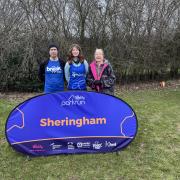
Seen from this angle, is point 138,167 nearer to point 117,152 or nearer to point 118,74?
point 117,152

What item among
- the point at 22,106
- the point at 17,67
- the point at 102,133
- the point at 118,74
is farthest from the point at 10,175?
the point at 118,74

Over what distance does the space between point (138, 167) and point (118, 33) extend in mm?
8975

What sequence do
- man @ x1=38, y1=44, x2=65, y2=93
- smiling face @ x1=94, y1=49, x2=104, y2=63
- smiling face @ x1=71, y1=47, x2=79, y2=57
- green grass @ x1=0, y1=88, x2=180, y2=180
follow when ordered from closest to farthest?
green grass @ x1=0, y1=88, x2=180, y2=180, smiling face @ x1=71, y1=47, x2=79, y2=57, smiling face @ x1=94, y1=49, x2=104, y2=63, man @ x1=38, y1=44, x2=65, y2=93

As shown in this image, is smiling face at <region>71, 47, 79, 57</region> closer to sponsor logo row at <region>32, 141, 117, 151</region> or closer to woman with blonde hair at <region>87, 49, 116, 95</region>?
woman with blonde hair at <region>87, 49, 116, 95</region>

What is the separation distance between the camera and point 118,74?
1380 centimetres

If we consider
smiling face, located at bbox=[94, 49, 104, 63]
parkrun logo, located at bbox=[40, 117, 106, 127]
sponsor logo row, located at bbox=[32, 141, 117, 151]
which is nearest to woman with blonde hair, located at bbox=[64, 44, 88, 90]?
smiling face, located at bbox=[94, 49, 104, 63]

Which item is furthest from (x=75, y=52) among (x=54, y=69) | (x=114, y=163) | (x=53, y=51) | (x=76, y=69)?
(x=114, y=163)

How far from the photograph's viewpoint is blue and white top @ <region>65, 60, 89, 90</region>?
20.0 feet

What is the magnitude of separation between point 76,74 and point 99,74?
0.39 m

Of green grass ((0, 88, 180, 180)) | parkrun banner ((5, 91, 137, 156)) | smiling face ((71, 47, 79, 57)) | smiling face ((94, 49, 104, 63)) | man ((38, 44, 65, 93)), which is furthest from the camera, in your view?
man ((38, 44, 65, 93))

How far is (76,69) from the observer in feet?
20.0

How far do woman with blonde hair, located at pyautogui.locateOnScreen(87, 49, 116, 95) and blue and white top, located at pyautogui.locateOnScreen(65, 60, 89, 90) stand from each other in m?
0.10

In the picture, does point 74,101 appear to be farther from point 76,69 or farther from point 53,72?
point 53,72

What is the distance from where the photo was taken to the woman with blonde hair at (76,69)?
607 centimetres
